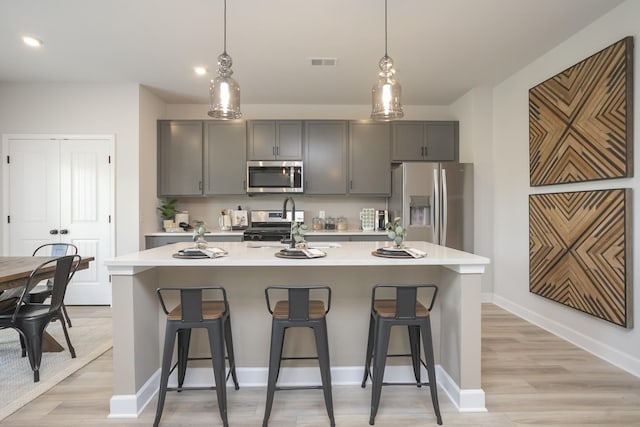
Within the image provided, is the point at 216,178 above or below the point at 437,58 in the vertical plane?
below

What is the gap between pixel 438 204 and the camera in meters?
3.95

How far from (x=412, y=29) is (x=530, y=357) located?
2.90 m

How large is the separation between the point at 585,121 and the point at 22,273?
4496 millimetres

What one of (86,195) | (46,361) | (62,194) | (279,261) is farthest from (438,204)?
(62,194)

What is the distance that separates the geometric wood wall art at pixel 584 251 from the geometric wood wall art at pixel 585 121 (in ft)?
0.68

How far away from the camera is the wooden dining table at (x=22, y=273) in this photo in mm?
2170

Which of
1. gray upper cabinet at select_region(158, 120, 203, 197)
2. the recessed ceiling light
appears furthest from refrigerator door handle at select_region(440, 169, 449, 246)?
the recessed ceiling light

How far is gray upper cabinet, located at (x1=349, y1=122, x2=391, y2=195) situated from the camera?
14.6ft

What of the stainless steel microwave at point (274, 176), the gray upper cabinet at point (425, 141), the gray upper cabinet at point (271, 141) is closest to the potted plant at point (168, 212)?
the stainless steel microwave at point (274, 176)

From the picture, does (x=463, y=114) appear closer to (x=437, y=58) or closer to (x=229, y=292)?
(x=437, y=58)

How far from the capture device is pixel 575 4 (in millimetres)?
2457

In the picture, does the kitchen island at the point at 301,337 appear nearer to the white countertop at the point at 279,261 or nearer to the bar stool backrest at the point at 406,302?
the white countertop at the point at 279,261

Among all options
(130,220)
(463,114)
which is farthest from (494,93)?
(130,220)

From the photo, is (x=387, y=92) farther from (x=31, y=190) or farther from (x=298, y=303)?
(x=31, y=190)
